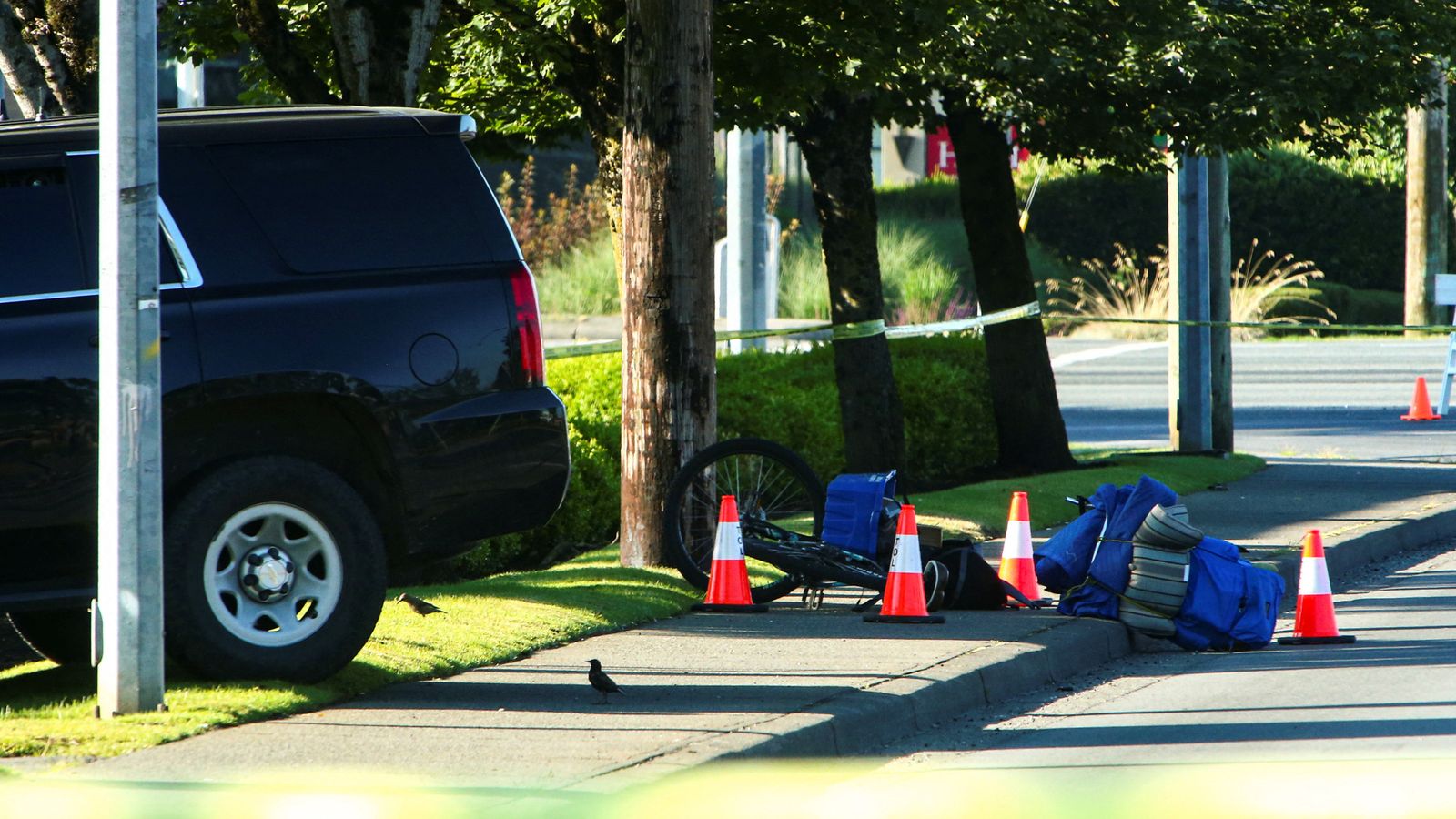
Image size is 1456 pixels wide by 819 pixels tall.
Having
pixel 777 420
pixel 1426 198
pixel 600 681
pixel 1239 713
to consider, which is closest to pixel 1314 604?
pixel 1239 713

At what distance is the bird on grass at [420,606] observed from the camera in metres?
8.66

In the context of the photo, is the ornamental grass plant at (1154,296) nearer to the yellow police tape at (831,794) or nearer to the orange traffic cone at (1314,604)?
the orange traffic cone at (1314,604)

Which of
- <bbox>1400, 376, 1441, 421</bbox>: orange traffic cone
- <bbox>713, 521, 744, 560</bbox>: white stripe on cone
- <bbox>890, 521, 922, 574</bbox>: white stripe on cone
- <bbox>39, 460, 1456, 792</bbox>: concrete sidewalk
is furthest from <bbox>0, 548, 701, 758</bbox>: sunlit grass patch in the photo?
<bbox>1400, 376, 1441, 421</bbox>: orange traffic cone

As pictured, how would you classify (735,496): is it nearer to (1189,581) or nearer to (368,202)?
(1189,581)

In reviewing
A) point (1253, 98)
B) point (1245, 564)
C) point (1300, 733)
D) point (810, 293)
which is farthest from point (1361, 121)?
point (810, 293)

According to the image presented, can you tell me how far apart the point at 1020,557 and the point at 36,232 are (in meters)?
5.03

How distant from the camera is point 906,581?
8812mm

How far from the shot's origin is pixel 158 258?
6766 millimetres

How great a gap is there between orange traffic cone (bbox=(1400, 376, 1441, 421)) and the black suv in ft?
48.1

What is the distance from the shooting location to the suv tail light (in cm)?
748

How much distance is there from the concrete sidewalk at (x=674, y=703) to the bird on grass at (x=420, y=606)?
0.74 meters

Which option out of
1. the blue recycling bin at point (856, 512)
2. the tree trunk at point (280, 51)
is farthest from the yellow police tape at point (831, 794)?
the tree trunk at point (280, 51)

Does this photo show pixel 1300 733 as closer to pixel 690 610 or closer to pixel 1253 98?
pixel 690 610

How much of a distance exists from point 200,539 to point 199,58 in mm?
7500
